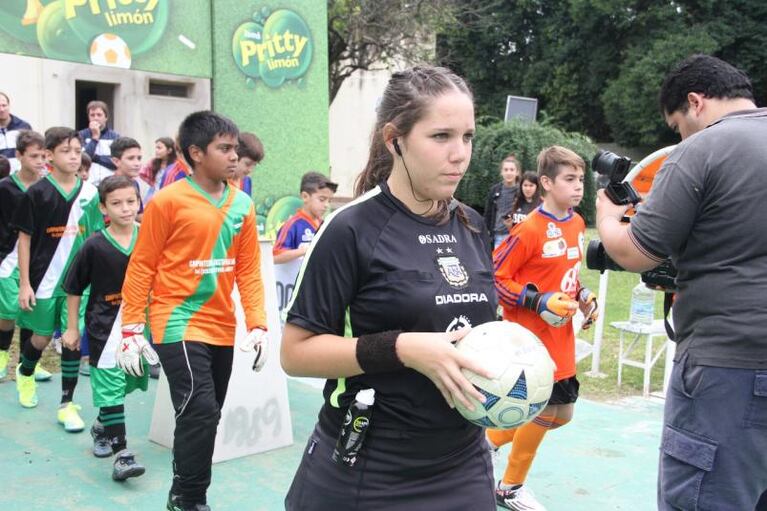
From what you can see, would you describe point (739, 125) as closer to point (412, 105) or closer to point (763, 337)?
point (763, 337)

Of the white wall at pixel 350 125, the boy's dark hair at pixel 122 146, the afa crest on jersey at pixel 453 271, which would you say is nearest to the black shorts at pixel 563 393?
the afa crest on jersey at pixel 453 271

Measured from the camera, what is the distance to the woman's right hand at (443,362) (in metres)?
1.88

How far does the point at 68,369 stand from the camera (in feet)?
17.4

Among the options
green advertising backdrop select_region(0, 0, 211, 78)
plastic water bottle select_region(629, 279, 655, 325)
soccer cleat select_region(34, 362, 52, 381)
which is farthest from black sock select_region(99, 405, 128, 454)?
plastic water bottle select_region(629, 279, 655, 325)

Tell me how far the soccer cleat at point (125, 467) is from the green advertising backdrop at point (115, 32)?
417 centimetres

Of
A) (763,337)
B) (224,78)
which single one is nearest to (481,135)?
(224,78)

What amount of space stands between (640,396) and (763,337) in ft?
14.6

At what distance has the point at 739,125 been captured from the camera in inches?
104

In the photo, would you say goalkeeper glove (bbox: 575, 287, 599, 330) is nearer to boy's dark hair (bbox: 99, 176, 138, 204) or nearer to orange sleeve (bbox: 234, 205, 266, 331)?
orange sleeve (bbox: 234, 205, 266, 331)

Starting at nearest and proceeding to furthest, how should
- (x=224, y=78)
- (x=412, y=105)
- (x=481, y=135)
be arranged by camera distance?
1. (x=412, y=105)
2. (x=224, y=78)
3. (x=481, y=135)

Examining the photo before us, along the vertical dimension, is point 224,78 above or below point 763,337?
above

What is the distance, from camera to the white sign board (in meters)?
4.98

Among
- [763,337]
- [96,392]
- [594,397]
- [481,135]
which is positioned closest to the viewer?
[763,337]

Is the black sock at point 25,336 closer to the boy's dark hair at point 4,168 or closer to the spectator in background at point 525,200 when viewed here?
the boy's dark hair at point 4,168
